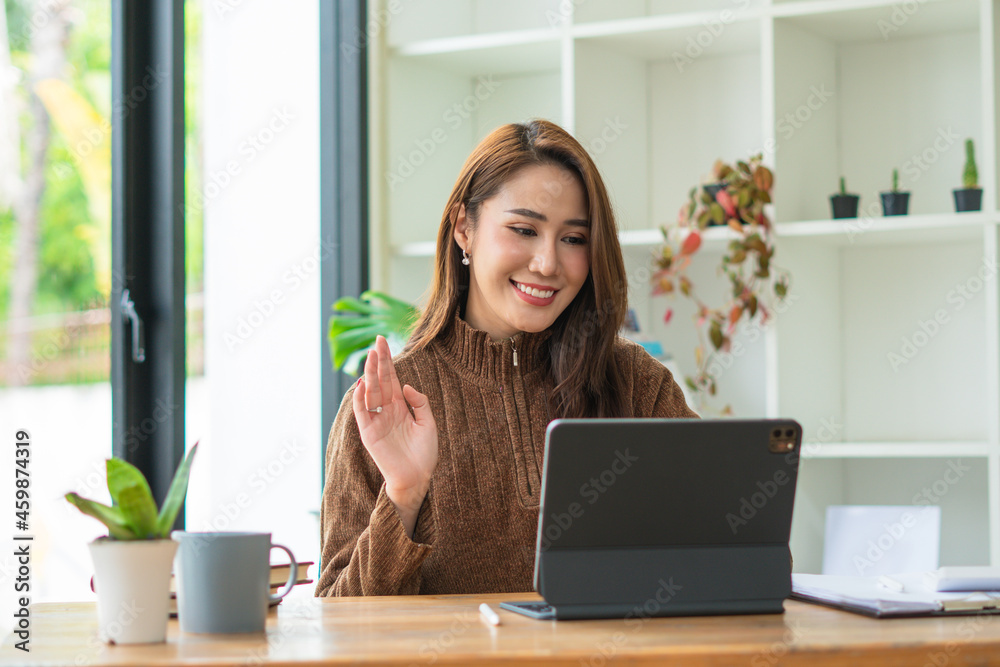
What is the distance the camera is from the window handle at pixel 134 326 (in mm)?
2346

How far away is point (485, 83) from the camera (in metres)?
3.38

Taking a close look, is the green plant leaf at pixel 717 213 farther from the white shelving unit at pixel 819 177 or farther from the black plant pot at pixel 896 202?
the black plant pot at pixel 896 202

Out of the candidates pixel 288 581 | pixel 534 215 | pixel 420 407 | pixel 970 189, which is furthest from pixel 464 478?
pixel 970 189

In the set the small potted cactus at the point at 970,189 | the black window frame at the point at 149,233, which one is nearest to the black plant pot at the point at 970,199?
the small potted cactus at the point at 970,189

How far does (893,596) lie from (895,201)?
5.63ft

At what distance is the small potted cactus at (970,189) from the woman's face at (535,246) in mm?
1310

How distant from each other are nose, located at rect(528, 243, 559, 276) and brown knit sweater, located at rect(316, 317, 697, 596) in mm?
156

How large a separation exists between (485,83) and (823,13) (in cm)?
111

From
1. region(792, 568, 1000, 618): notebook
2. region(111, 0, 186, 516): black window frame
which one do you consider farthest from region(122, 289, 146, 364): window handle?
region(792, 568, 1000, 618): notebook

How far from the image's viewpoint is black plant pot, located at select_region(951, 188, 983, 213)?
2633mm

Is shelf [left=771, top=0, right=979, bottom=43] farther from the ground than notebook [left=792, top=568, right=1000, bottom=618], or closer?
farther from the ground

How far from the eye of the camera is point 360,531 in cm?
164

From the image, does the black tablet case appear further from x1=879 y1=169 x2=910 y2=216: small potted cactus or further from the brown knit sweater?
x1=879 y1=169 x2=910 y2=216: small potted cactus


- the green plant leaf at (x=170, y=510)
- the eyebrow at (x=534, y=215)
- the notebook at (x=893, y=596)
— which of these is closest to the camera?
the green plant leaf at (x=170, y=510)
